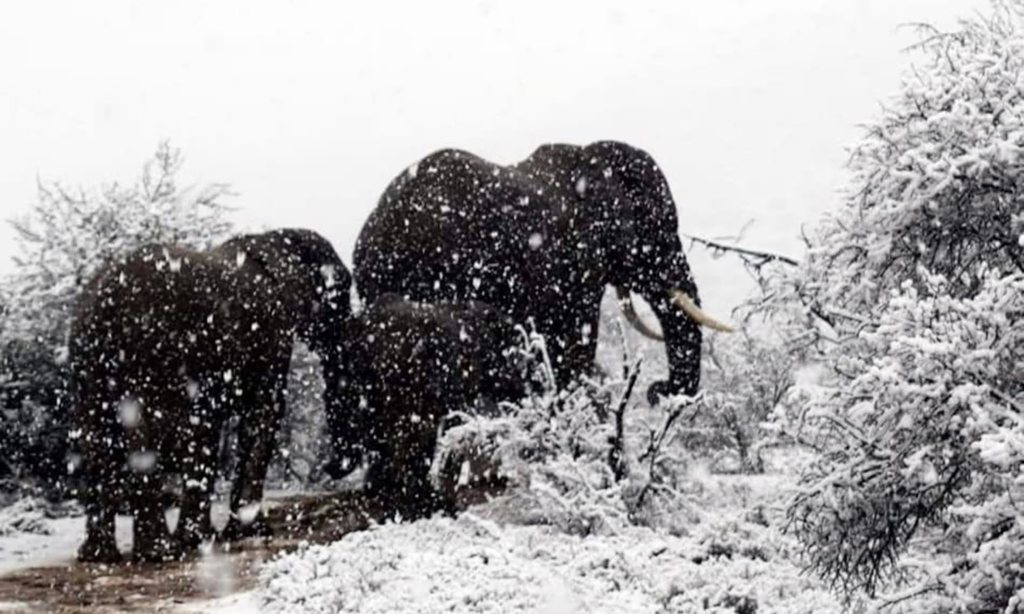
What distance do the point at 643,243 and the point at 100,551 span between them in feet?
23.8

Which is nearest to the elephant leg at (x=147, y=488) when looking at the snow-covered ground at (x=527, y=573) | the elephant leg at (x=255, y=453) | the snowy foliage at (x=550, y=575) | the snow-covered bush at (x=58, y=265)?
the snow-covered ground at (x=527, y=573)

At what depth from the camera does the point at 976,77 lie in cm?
597

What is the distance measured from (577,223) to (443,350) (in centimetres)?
354

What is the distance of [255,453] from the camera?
1120cm

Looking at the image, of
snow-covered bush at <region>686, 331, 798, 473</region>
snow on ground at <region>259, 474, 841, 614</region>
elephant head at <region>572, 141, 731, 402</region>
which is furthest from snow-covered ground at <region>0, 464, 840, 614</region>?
snow-covered bush at <region>686, 331, 798, 473</region>

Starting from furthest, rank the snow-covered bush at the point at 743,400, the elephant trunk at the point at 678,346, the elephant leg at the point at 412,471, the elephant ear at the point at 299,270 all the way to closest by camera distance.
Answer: the snow-covered bush at the point at 743,400
the elephant trunk at the point at 678,346
the elephant ear at the point at 299,270
the elephant leg at the point at 412,471

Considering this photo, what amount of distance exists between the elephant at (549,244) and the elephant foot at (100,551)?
150 inches

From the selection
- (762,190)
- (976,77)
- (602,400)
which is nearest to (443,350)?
(602,400)

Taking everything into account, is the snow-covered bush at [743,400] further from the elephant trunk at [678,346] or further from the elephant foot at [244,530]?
the elephant foot at [244,530]

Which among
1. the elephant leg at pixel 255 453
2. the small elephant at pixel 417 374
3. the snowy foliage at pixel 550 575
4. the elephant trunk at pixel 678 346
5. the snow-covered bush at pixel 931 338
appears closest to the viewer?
the snow-covered bush at pixel 931 338

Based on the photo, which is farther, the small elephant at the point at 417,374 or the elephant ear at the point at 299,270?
the elephant ear at the point at 299,270

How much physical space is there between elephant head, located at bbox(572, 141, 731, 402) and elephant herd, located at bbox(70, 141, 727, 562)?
24mm

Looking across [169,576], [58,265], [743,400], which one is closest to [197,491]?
[169,576]

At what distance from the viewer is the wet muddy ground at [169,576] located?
807 centimetres
